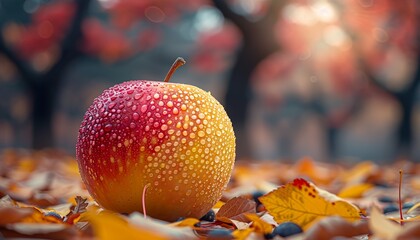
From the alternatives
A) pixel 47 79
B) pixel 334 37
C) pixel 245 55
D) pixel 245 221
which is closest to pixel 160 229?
pixel 245 221

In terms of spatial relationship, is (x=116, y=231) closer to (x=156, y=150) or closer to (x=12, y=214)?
(x=12, y=214)

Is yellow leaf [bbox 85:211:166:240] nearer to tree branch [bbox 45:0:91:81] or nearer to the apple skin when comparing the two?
the apple skin

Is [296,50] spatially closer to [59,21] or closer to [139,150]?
[59,21]

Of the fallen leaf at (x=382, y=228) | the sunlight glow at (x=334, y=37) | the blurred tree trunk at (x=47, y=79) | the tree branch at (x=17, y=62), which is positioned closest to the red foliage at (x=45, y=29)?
the blurred tree trunk at (x=47, y=79)

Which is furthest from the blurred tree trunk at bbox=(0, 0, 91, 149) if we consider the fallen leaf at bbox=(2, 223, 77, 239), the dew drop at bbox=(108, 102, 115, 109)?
the fallen leaf at bbox=(2, 223, 77, 239)

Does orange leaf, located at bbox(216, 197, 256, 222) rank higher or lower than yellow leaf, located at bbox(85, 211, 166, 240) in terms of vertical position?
lower
